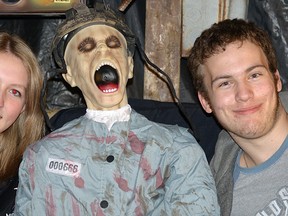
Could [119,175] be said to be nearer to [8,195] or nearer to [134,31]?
[8,195]

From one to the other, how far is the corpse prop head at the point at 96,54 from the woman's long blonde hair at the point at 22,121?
21 centimetres

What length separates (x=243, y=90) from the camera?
1.95 meters

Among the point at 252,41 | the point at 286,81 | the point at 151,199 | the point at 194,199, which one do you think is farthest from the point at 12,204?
the point at 286,81

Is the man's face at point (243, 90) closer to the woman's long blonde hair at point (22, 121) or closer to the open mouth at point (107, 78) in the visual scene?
the open mouth at point (107, 78)

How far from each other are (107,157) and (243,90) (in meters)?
0.49

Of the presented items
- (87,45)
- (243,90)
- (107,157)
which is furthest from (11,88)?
(243,90)

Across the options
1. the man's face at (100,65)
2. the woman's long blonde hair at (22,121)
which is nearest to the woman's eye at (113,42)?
the man's face at (100,65)

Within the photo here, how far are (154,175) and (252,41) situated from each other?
571 millimetres

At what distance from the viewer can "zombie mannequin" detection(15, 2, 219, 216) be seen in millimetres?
→ 1936

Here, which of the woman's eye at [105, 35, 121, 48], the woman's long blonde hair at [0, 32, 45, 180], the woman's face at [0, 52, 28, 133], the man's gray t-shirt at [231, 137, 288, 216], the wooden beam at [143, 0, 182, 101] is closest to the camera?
the man's gray t-shirt at [231, 137, 288, 216]

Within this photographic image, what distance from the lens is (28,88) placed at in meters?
2.28

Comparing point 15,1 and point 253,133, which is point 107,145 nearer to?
point 253,133

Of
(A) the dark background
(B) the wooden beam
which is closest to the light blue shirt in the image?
(B) the wooden beam

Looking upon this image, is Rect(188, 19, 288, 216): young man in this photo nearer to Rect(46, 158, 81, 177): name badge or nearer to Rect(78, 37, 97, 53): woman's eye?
Rect(78, 37, 97, 53): woman's eye
